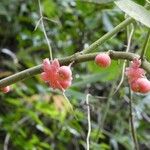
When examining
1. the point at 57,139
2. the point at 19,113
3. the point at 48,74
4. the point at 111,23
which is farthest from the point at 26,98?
the point at 48,74

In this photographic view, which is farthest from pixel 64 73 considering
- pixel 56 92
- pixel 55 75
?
pixel 56 92

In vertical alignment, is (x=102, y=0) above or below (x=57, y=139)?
above

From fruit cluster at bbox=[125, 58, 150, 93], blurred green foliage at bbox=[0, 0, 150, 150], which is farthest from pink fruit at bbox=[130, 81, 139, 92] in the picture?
blurred green foliage at bbox=[0, 0, 150, 150]

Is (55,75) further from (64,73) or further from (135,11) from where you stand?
(135,11)

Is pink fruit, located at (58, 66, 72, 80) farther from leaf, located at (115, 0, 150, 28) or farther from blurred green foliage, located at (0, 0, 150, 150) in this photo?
blurred green foliage, located at (0, 0, 150, 150)

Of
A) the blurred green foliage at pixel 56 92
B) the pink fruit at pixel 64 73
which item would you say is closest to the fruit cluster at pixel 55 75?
the pink fruit at pixel 64 73

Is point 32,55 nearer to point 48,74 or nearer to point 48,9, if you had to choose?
point 48,9
